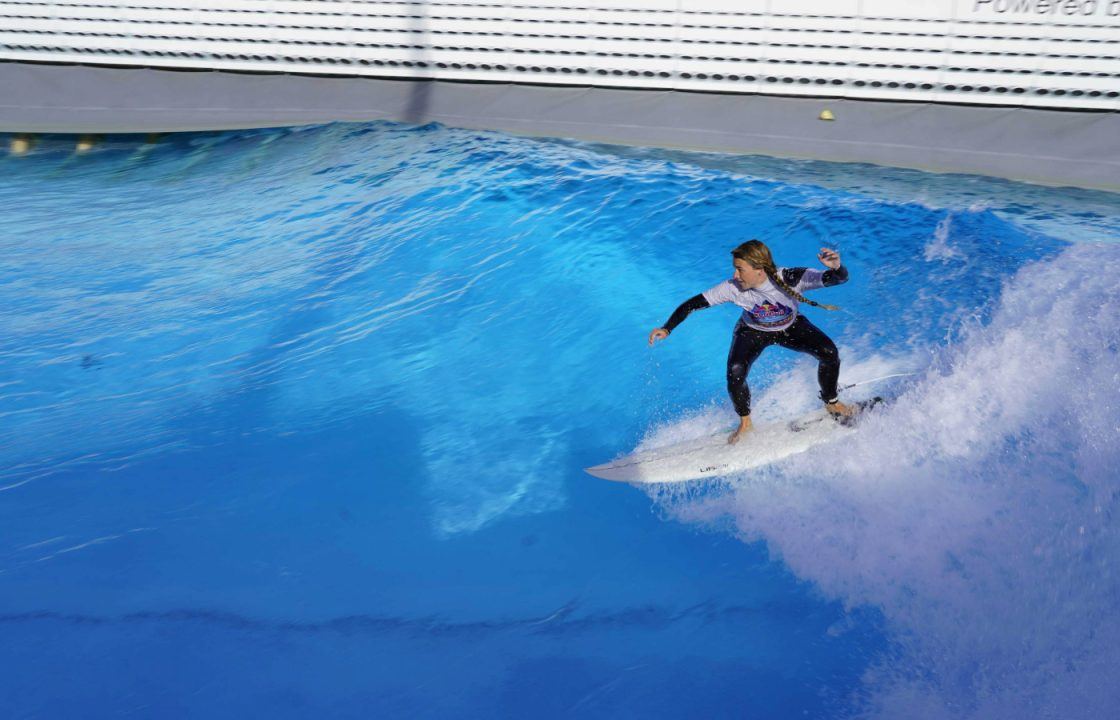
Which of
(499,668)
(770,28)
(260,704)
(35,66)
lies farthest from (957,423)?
(35,66)

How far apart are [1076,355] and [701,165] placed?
4.71m

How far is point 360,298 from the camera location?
8.23 metres

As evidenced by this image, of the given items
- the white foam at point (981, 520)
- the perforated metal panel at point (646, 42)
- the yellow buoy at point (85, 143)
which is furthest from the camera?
the yellow buoy at point (85, 143)

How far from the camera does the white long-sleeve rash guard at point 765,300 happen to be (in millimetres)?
5086

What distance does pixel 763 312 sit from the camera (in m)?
5.20

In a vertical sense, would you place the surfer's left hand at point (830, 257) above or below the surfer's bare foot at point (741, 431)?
above

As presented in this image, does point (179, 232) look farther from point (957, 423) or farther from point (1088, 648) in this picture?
point (1088, 648)

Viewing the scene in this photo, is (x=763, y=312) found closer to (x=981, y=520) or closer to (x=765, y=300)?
(x=765, y=300)

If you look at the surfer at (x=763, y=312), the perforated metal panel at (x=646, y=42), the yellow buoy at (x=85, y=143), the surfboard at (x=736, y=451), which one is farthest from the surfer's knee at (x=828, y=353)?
the yellow buoy at (x=85, y=143)

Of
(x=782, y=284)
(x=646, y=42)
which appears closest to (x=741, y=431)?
(x=782, y=284)

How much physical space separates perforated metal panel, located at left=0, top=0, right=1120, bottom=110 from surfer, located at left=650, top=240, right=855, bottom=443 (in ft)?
20.9

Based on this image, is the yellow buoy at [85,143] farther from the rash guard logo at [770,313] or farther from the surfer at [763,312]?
the rash guard logo at [770,313]

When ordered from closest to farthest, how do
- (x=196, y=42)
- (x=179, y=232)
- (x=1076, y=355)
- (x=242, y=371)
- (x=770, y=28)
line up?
(x=1076, y=355), (x=242, y=371), (x=179, y=232), (x=770, y=28), (x=196, y=42)

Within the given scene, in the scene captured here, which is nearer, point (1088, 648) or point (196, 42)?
point (1088, 648)
